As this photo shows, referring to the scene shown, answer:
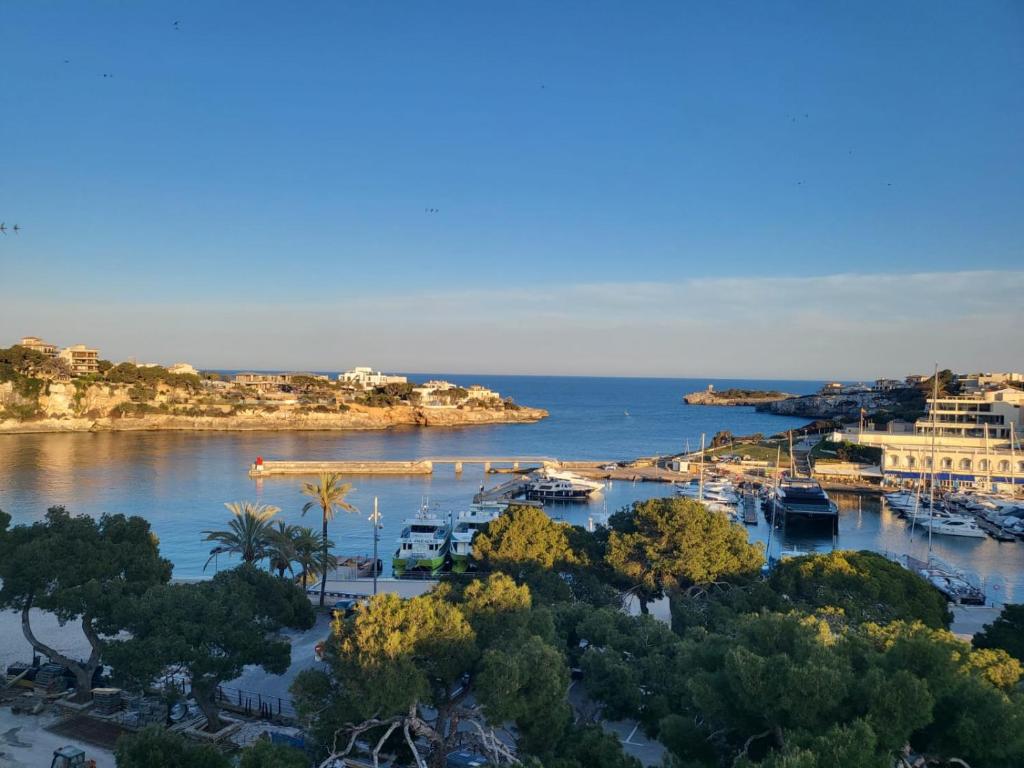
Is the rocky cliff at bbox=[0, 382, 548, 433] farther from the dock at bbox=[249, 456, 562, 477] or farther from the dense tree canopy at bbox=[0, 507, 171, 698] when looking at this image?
the dense tree canopy at bbox=[0, 507, 171, 698]

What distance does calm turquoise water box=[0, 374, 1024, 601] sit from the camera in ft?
131

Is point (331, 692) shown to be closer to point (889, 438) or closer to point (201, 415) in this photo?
point (889, 438)

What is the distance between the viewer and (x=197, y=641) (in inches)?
548

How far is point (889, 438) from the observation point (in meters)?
64.6

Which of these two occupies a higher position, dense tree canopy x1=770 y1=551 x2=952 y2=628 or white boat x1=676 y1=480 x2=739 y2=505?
dense tree canopy x1=770 y1=551 x2=952 y2=628

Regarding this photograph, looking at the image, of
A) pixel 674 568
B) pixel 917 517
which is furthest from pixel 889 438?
pixel 674 568

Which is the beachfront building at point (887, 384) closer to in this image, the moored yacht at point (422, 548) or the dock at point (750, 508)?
the dock at point (750, 508)

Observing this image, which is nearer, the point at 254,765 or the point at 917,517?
the point at 254,765

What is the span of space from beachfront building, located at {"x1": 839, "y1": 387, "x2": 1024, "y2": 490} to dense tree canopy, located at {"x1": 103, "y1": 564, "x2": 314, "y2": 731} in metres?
52.1

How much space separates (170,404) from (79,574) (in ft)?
304

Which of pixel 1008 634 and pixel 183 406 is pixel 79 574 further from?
pixel 183 406

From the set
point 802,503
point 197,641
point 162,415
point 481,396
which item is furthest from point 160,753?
point 481,396

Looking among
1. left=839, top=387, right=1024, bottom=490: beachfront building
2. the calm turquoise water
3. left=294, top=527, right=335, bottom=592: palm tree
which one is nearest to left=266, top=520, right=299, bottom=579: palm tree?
left=294, top=527, right=335, bottom=592: palm tree

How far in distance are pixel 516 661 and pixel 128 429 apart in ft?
324
